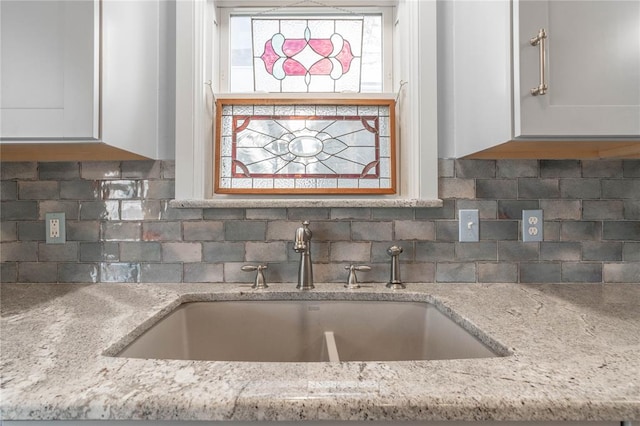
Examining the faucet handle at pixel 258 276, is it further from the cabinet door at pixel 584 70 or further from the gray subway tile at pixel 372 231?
the cabinet door at pixel 584 70

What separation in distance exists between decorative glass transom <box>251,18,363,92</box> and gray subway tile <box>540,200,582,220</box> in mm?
846

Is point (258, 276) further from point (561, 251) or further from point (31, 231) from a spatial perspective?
point (561, 251)

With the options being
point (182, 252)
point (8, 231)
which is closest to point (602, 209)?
point (182, 252)

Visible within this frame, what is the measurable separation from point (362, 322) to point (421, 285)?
252 millimetres

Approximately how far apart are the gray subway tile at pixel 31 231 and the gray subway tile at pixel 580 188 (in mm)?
1873

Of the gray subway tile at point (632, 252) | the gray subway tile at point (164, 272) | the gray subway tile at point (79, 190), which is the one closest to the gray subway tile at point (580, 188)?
the gray subway tile at point (632, 252)

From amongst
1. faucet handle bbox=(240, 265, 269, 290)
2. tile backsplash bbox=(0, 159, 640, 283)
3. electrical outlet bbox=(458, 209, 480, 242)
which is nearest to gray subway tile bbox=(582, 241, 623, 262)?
tile backsplash bbox=(0, 159, 640, 283)

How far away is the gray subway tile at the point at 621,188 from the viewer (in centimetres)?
126

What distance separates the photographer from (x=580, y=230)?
126 centimetres

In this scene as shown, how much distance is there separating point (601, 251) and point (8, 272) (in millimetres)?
2126

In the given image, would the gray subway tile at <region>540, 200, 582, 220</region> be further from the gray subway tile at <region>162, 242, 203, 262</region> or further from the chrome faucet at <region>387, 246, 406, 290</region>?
the gray subway tile at <region>162, 242, 203, 262</region>

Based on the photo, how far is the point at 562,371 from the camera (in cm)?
57

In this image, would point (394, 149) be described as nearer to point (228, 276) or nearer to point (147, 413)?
point (228, 276)

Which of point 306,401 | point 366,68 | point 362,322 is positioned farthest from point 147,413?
point 366,68
